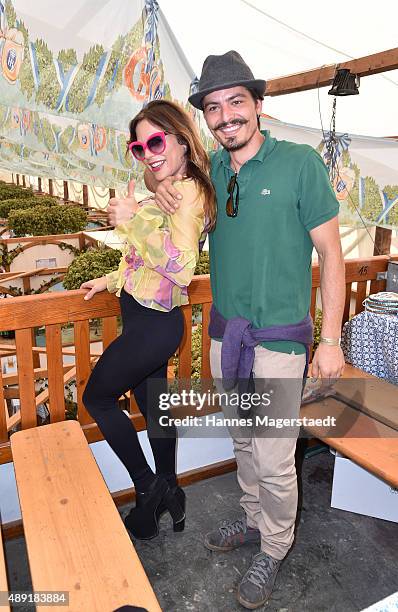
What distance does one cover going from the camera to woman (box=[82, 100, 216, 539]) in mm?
1899

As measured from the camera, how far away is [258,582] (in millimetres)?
2303

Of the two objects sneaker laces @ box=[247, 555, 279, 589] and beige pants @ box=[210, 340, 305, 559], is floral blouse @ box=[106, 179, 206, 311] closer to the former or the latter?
beige pants @ box=[210, 340, 305, 559]

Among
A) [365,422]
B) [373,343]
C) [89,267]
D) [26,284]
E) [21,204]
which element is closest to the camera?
[365,422]

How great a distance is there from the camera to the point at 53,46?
2930 millimetres

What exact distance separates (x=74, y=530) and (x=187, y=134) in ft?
4.99

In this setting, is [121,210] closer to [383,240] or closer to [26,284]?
[383,240]

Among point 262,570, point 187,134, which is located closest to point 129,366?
point 187,134

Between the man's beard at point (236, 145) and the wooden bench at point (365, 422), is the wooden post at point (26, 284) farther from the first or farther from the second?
the man's beard at point (236, 145)

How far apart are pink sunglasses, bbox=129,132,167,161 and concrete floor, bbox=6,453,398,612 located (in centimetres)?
205

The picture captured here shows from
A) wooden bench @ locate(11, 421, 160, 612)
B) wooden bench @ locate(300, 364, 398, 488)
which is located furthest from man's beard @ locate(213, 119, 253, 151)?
wooden bench @ locate(300, 364, 398, 488)

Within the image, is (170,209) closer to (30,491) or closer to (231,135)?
(231,135)

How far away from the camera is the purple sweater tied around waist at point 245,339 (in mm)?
2021

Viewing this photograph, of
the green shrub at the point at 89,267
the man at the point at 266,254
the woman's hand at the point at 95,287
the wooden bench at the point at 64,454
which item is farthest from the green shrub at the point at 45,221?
the man at the point at 266,254

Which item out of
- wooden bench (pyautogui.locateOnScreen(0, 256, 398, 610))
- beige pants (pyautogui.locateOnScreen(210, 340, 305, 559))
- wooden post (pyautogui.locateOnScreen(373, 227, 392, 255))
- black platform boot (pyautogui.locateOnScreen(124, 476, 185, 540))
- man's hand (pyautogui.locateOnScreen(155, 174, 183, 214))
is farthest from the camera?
wooden post (pyautogui.locateOnScreen(373, 227, 392, 255))
